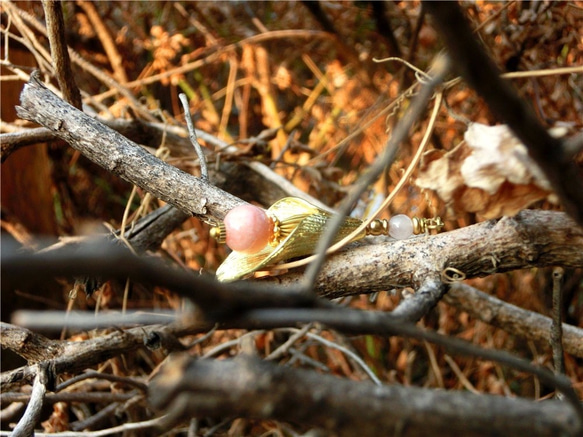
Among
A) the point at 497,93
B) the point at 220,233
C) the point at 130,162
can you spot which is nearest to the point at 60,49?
the point at 130,162

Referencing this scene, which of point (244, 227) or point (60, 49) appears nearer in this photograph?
point (244, 227)

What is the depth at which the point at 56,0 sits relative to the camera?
2.15 feet

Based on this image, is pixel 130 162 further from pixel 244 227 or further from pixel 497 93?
pixel 497 93

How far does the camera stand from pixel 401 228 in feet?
1.84

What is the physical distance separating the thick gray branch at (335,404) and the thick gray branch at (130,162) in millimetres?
308

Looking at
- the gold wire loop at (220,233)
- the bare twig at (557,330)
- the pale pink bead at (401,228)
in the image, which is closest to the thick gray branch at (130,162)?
the gold wire loop at (220,233)

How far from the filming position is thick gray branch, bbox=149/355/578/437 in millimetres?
224

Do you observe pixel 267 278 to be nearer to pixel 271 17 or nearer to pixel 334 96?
pixel 334 96

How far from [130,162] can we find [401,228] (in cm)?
27

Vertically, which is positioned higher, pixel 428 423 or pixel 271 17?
pixel 271 17

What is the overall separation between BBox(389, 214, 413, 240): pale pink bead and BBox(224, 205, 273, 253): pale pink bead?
14 centimetres

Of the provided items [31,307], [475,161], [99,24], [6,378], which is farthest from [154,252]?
[99,24]

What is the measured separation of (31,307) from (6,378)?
0.42m

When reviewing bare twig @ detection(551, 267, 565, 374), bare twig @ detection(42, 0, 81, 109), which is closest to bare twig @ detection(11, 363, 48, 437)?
bare twig @ detection(42, 0, 81, 109)
